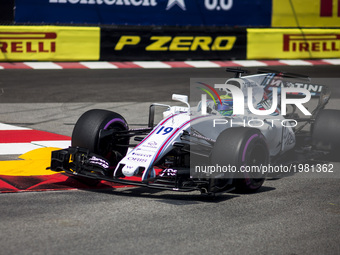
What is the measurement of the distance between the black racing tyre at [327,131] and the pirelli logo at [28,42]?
851 centimetres

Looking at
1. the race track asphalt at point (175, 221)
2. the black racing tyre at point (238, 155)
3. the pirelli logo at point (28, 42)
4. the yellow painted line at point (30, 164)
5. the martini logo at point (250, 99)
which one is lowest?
the race track asphalt at point (175, 221)

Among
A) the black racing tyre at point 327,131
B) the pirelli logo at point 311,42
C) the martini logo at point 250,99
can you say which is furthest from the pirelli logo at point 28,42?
the black racing tyre at point 327,131

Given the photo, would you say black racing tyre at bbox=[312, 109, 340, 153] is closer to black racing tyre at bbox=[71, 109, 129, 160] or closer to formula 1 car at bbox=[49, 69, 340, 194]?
formula 1 car at bbox=[49, 69, 340, 194]

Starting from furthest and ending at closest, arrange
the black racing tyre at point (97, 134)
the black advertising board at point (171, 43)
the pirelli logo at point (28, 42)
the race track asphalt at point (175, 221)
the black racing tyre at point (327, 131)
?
the black advertising board at point (171, 43), the pirelli logo at point (28, 42), the black racing tyre at point (327, 131), the black racing tyre at point (97, 134), the race track asphalt at point (175, 221)

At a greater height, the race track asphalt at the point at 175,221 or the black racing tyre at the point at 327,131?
the black racing tyre at the point at 327,131

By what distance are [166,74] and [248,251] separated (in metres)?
10.3

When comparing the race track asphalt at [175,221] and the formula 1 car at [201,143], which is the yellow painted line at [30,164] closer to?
the formula 1 car at [201,143]

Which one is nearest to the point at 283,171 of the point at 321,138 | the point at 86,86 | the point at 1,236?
Result: the point at 321,138

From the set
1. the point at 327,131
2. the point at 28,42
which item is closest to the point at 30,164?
the point at 327,131

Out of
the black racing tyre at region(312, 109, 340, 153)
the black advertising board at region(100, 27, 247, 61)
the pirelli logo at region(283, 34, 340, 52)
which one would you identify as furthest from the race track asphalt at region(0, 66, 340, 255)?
the pirelli logo at region(283, 34, 340, 52)

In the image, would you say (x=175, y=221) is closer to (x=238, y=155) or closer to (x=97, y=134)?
(x=238, y=155)

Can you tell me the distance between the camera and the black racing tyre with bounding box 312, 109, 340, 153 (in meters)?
8.20

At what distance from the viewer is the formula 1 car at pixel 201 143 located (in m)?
6.54

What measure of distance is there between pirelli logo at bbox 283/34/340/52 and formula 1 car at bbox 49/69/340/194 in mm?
9312
